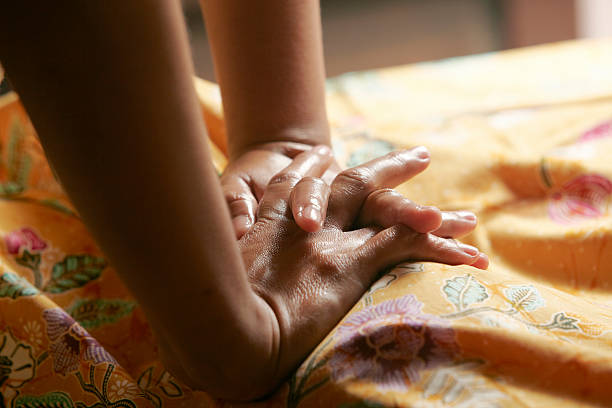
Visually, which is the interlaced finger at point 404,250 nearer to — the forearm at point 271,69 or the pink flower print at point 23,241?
the forearm at point 271,69

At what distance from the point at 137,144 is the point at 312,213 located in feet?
0.63

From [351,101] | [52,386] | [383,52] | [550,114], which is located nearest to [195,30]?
[383,52]

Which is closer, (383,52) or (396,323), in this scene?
(396,323)

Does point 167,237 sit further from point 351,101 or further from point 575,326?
point 351,101

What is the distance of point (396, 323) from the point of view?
1.33 feet

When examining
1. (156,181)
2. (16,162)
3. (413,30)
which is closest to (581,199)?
(156,181)

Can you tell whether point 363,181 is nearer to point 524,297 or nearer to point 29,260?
point 524,297

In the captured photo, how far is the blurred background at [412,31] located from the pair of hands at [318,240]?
180 centimetres

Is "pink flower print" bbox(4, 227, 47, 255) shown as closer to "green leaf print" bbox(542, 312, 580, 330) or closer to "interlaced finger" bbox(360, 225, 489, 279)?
"interlaced finger" bbox(360, 225, 489, 279)

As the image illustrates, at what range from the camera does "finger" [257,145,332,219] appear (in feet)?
1.71

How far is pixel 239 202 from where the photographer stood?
1.81ft

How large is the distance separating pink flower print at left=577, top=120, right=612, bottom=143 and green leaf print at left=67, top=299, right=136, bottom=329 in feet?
1.85

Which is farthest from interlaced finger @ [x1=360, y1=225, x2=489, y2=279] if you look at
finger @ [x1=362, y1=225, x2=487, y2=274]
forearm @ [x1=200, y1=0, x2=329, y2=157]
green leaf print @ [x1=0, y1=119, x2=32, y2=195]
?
green leaf print @ [x1=0, y1=119, x2=32, y2=195]

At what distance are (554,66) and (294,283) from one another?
82 cm
